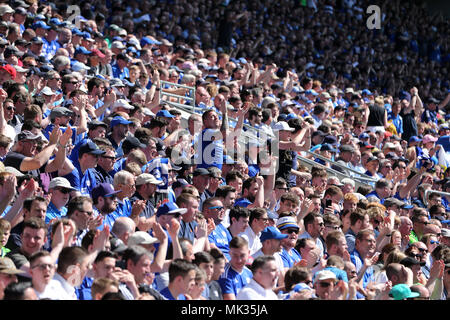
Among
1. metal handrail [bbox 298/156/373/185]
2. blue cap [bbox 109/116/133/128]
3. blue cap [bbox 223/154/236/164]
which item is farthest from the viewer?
metal handrail [bbox 298/156/373/185]

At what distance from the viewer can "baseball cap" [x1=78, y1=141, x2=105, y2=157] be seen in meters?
7.31

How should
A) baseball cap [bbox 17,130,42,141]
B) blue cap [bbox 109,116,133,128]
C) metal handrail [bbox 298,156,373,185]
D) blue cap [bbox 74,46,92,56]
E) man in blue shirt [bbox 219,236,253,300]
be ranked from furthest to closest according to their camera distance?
metal handrail [bbox 298,156,373,185], blue cap [bbox 74,46,92,56], blue cap [bbox 109,116,133,128], baseball cap [bbox 17,130,42,141], man in blue shirt [bbox 219,236,253,300]

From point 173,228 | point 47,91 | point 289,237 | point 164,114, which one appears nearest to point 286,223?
point 289,237

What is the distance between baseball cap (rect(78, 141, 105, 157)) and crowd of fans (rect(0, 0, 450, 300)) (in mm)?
15

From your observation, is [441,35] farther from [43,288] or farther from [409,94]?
[43,288]

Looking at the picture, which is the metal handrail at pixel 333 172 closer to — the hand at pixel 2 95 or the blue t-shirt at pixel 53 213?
the hand at pixel 2 95

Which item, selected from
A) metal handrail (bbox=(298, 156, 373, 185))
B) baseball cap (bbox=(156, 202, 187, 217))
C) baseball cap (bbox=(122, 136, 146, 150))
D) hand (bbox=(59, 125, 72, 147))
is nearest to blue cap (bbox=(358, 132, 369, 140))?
metal handrail (bbox=(298, 156, 373, 185))

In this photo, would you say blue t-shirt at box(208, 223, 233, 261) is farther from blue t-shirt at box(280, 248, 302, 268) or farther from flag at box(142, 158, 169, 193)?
flag at box(142, 158, 169, 193)

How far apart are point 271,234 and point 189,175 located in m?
1.66

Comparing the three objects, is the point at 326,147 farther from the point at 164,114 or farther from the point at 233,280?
the point at 233,280

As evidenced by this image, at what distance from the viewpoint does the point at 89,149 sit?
7324mm
